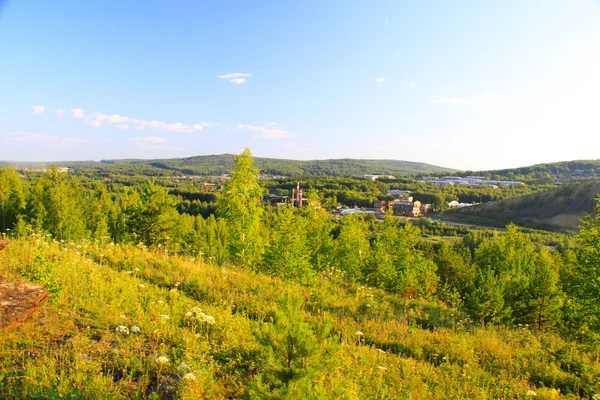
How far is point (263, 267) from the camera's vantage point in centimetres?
1535

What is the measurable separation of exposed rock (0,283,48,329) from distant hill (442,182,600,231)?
76.3 metres

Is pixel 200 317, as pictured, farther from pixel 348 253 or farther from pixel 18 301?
pixel 348 253

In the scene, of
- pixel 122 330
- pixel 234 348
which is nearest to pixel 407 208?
pixel 234 348

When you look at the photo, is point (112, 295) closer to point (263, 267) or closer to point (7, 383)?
point (7, 383)

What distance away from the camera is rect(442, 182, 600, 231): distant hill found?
63.9m

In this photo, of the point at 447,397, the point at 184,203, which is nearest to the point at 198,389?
the point at 447,397

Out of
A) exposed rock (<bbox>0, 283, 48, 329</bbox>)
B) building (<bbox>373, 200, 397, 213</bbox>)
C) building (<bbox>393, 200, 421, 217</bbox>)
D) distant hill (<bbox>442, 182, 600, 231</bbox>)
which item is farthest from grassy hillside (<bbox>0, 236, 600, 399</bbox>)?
building (<bbox>373, 200, 397, 213</bbox>)

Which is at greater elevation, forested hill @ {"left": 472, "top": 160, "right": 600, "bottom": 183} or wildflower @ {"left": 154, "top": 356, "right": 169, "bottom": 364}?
forested hill @ {"left": 472, "top": 160, "right": 600, "bottom": 183}

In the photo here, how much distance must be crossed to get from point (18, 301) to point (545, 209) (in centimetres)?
8500

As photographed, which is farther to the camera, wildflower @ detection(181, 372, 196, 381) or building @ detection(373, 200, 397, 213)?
building @ detection(373, 200, 397, 213)

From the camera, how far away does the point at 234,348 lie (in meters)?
4.59

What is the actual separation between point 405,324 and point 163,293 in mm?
5086

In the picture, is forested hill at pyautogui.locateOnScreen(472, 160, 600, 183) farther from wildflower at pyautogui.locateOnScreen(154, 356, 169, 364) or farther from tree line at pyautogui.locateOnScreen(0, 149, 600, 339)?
wildflower at pyautogui.locateOnScreen(154, 356, 169, 364)

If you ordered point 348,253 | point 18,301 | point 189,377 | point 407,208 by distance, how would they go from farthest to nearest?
point 407,208
point 348,253
point 18,301
point 189,377
